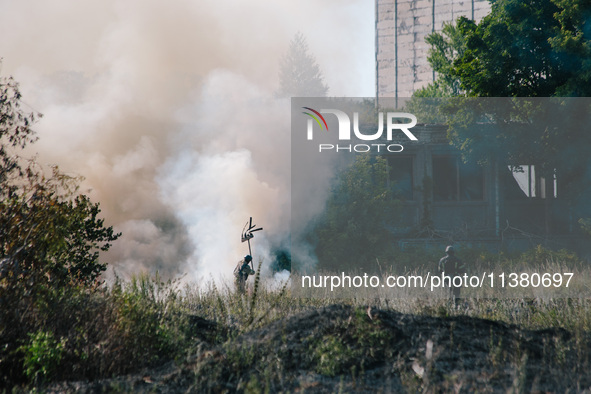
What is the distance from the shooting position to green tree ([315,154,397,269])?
17562 millimetres

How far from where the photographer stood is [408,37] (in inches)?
1462

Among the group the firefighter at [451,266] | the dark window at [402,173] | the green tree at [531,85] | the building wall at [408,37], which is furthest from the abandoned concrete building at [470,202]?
the building wall at [408,37]

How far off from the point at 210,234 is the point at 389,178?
593cm

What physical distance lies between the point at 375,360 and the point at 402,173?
14.5 m

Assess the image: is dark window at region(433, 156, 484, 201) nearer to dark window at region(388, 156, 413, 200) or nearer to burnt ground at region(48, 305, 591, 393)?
dark window at region(388, 156, 413, 200)

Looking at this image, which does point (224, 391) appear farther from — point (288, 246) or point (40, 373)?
point (288, 246)

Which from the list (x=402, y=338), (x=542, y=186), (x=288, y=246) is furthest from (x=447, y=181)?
(x=402, y=338)

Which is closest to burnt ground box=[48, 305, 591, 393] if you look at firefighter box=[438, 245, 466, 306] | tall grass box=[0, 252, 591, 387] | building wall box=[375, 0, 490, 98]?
tall grass box=[0, 252, 591, 387]

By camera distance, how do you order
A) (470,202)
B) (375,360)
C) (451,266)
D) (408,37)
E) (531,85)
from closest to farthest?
1. (375,360)
2. (451,266)
3. (531,85)
4. (470,202)
5. (408,37)

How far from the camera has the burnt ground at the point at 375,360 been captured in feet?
18.5

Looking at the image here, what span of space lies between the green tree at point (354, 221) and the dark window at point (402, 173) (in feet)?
5.64

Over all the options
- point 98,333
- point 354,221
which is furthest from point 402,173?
point 98,333

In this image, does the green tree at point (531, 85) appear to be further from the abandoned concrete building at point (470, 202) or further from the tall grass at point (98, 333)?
the tall grass at point (98, 333)

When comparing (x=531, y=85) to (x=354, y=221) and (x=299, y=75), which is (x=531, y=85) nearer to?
(x=354, y=221)
